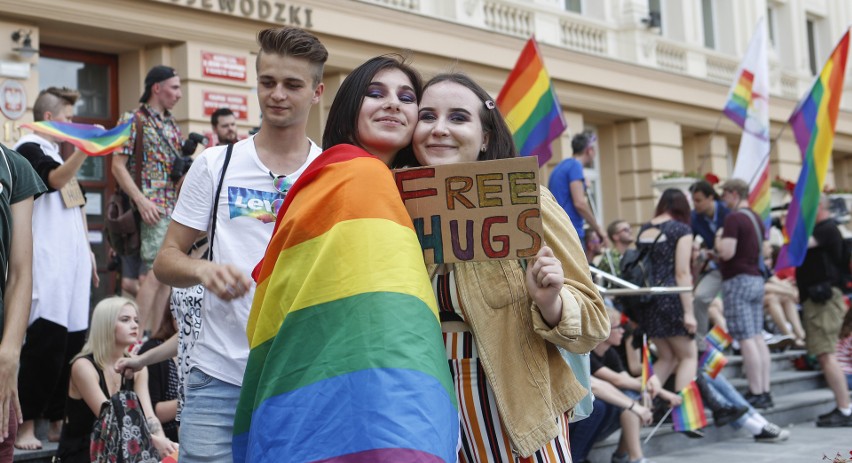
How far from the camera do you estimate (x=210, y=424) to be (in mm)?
3406

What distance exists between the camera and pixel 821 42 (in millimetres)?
27109

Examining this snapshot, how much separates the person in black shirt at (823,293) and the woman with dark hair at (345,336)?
831 cm

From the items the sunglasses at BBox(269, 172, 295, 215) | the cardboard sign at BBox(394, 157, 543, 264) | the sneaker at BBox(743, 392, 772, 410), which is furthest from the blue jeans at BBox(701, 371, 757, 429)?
the cardboard sign at BBox(394, 157, 543, 264)

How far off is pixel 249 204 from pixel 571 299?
1194 mm

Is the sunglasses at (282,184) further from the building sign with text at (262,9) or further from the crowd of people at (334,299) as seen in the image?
the building sign with text at (262,9)

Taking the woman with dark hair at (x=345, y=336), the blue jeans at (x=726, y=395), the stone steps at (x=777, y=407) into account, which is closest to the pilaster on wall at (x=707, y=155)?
the stone steps at (x=777, y=407)

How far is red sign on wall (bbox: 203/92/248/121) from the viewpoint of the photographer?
1266cm

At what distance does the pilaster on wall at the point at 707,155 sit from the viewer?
856 inches

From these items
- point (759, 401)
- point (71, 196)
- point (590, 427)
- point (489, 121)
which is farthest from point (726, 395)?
point (489, 121)

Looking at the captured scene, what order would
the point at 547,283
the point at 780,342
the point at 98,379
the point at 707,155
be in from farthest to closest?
the point at 707,155 < the point at 780,342 < the point at 98,379 < the point at 547,283

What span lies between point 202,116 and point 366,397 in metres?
10.5

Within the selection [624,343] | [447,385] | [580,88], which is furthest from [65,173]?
[580,88]

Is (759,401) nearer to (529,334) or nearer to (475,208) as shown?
(529,334)

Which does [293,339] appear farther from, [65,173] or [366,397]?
[65,173]
